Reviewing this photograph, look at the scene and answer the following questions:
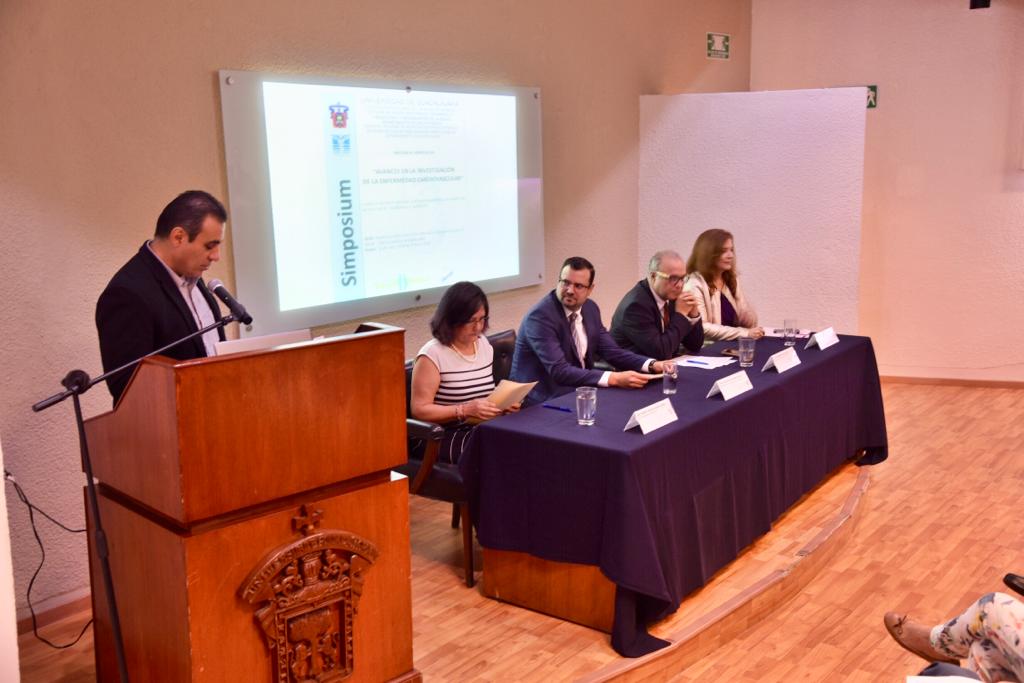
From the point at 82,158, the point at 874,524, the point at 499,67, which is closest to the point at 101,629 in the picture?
the point at 82,158

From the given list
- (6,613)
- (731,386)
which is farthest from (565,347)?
(6,613)

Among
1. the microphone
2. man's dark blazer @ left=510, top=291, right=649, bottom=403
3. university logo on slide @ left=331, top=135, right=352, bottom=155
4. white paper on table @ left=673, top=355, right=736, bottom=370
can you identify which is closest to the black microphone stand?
the microphone

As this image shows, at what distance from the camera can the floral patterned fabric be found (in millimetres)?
2338

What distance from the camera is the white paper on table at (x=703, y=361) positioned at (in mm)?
4293

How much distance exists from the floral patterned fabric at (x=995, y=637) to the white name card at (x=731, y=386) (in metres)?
1.29

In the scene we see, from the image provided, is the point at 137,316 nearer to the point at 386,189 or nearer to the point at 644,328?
the point at 386,189

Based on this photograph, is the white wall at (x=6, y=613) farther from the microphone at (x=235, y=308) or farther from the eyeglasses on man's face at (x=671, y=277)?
the eyeglasses on man's face at (x=671, y=277)

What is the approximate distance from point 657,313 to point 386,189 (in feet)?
4.70

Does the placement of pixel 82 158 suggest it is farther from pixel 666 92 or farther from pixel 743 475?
pixel 666 92

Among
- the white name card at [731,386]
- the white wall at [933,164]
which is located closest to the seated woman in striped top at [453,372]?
the white name card at [731,386]

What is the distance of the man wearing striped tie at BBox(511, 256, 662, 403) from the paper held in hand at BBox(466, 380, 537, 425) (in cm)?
49

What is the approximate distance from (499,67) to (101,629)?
3.76m

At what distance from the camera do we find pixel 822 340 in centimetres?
478

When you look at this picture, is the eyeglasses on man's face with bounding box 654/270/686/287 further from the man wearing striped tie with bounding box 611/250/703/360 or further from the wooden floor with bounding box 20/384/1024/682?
the wooden floor with bounding box 20/384/1024/682
